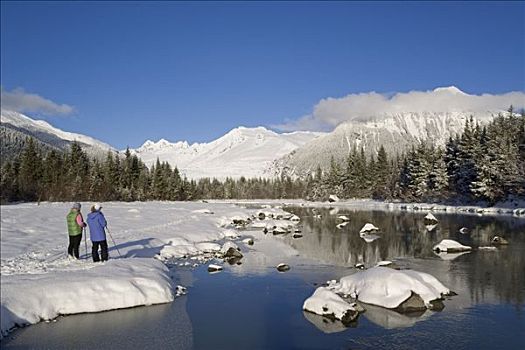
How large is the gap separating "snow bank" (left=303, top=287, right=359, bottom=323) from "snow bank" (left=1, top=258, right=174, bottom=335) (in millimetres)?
4864

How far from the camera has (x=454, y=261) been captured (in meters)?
23.4

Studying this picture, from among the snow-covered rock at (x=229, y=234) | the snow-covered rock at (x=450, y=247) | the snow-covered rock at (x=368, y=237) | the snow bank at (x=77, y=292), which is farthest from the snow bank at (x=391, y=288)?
the snow-covered rock at (x=229, y=234)

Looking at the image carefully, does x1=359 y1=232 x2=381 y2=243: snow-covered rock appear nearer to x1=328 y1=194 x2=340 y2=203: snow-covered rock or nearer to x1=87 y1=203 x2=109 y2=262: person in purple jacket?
x1=87 y1=203 x2=109 y2=262: person in purple jacket

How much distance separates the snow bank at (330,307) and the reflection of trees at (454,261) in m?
5.17

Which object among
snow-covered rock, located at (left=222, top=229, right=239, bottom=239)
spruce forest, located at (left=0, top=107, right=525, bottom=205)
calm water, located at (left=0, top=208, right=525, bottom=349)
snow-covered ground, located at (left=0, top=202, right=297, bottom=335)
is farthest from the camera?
spruce forest, located at (left=0, top=107, right=525, bottom=205)

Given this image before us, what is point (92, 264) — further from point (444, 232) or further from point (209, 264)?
point (444, 232)

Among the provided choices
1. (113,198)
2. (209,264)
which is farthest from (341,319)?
(113,198)

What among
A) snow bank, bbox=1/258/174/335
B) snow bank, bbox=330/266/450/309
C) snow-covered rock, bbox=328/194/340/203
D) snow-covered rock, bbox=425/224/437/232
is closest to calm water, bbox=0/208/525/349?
snow bank, bbox=1/258/174/335

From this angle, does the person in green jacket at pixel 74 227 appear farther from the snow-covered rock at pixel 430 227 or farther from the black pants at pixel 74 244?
the snow-covered rock at pixel 430 227

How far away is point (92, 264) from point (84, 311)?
3.54 meters

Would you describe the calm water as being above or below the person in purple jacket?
below

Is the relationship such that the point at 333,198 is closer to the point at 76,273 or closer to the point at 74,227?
the point at 74,227

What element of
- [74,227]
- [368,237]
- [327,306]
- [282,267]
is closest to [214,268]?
[282,267]

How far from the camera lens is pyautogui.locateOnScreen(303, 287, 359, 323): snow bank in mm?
13570
